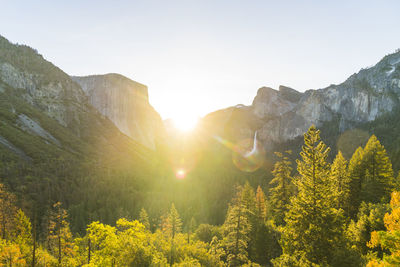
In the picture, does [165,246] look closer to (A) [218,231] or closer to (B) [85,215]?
(A) [218,231]

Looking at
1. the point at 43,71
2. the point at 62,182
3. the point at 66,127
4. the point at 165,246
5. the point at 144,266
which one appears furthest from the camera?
the point at 43,71

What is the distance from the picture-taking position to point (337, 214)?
14.5 meters

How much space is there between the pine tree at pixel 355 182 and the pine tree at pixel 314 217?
17451 mm

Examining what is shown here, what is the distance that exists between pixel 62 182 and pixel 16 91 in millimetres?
89599

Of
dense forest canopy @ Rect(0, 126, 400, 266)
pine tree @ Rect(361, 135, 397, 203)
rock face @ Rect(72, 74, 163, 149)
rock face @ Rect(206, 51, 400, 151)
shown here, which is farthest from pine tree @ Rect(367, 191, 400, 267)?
rock face @ Rect(206, 51, 400, 151)

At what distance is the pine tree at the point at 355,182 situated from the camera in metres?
28.3

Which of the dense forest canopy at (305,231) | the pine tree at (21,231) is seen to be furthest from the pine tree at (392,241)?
the pine tree at (21,231)

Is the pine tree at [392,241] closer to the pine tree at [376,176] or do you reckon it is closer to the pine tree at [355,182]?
the pine tree at [376,176]

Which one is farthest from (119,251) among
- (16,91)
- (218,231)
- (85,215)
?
(16,91)

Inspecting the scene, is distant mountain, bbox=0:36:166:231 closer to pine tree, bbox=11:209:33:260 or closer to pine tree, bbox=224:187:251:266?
pine tree, bbox=11:209:33:260

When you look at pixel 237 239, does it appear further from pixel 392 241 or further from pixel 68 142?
pixel 68 142

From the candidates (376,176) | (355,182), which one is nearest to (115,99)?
(355,182)

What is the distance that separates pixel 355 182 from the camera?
29.5 m

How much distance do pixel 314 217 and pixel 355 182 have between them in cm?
2021
